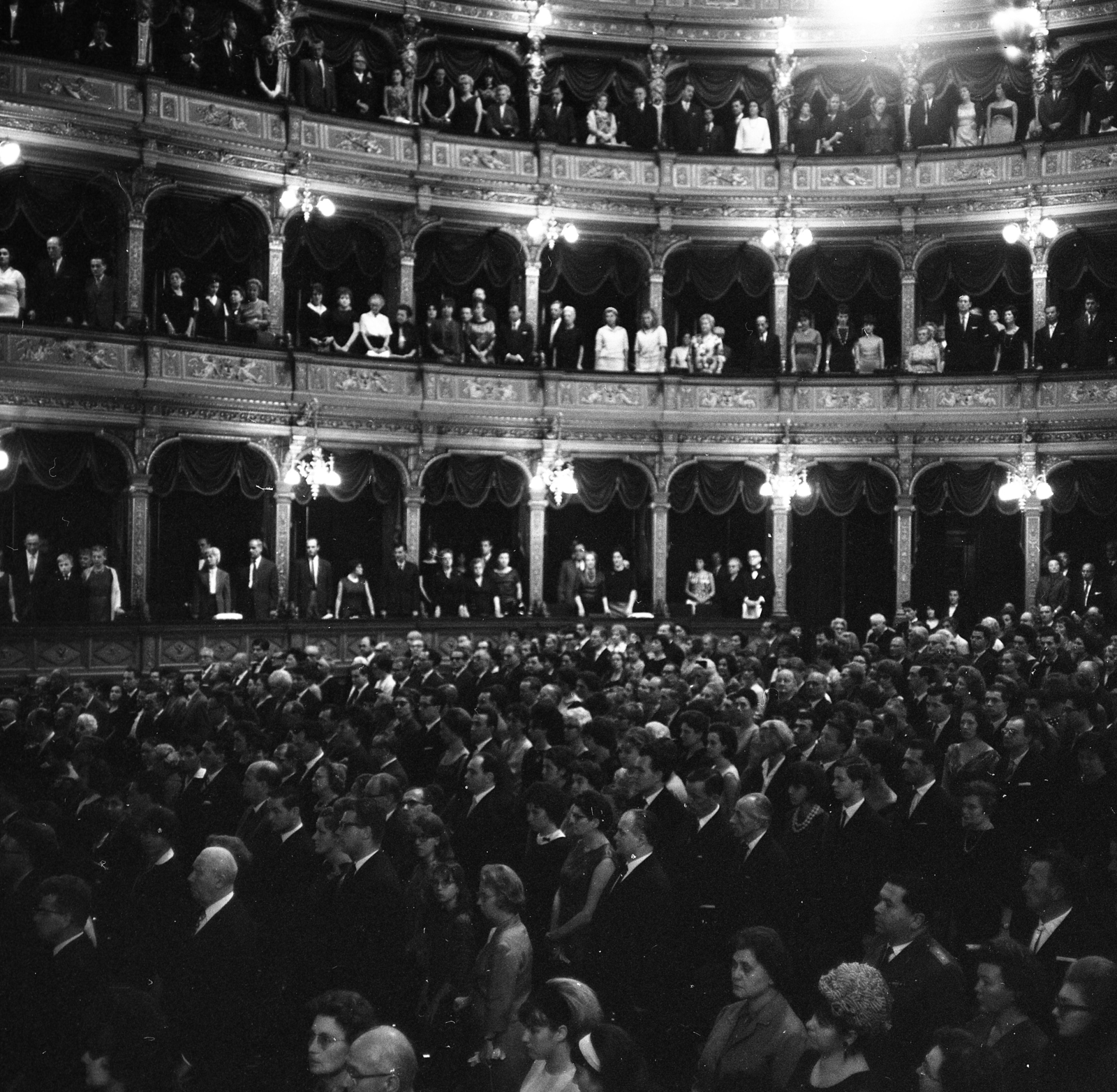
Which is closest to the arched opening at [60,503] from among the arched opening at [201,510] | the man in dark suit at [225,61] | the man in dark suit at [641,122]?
the arched opening at [201,510]

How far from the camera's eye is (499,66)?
27.7 m

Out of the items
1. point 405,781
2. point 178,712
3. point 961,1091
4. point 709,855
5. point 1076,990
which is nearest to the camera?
point 961,1091

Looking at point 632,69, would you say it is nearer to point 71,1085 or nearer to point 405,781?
point 405,781

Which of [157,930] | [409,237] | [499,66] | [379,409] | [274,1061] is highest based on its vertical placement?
[499,66]

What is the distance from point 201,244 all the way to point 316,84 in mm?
3746

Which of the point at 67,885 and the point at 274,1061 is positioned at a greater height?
the point at 67,885

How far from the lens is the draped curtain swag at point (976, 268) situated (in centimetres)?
2739

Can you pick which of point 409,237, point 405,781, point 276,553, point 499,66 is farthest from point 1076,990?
point 499,66

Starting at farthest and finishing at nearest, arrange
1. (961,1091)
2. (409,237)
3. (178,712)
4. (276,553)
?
(409,237) < (276,553) < (178,712) < (961,1091)

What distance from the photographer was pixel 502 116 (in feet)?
87.4

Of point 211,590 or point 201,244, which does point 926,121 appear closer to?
point 201,244

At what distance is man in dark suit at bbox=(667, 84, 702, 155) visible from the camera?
27500mm

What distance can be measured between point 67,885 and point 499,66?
24.2 meters

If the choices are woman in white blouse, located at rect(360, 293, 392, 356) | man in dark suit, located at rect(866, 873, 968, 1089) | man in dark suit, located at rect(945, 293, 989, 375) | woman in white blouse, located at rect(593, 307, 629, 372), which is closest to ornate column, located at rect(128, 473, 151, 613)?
woman in white blouse, located at rect(360, 293, 392, 356)
